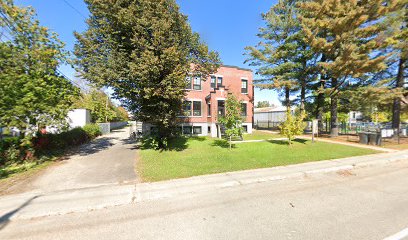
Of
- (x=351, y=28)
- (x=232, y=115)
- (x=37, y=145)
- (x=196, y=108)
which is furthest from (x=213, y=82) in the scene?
(x=37, y=145)

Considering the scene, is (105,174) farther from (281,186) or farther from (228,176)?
(281,186)

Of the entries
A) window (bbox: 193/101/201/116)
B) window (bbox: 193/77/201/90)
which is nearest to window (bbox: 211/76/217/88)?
window (bbox: 193/77/201/90)

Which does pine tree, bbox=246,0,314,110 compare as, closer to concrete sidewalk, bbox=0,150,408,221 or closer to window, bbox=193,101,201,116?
window, bbox=193,101,201,116

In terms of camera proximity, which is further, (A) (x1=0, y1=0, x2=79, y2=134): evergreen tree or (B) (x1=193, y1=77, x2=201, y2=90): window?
(B) (x1=193, y1=77, x2=201, y2=90): window

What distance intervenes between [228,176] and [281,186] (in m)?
1.90

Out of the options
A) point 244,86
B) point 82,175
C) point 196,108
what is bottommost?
point 82,175

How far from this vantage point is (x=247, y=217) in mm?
4000

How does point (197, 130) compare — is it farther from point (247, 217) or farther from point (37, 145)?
point (247, 217)

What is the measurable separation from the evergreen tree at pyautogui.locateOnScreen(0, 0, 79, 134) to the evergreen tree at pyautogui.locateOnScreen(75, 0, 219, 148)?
173 cm

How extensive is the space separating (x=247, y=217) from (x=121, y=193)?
3.77 metres

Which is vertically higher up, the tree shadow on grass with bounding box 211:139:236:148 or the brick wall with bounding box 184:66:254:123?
the brick wall with bounding box 184:66:254:123

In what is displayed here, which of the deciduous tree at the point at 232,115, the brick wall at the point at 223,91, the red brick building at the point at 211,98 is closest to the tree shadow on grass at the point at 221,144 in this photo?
the deciduous tree at the point at 232,115

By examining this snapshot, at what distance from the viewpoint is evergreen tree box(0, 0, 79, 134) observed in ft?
26.5

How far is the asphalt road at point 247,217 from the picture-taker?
342 cm
